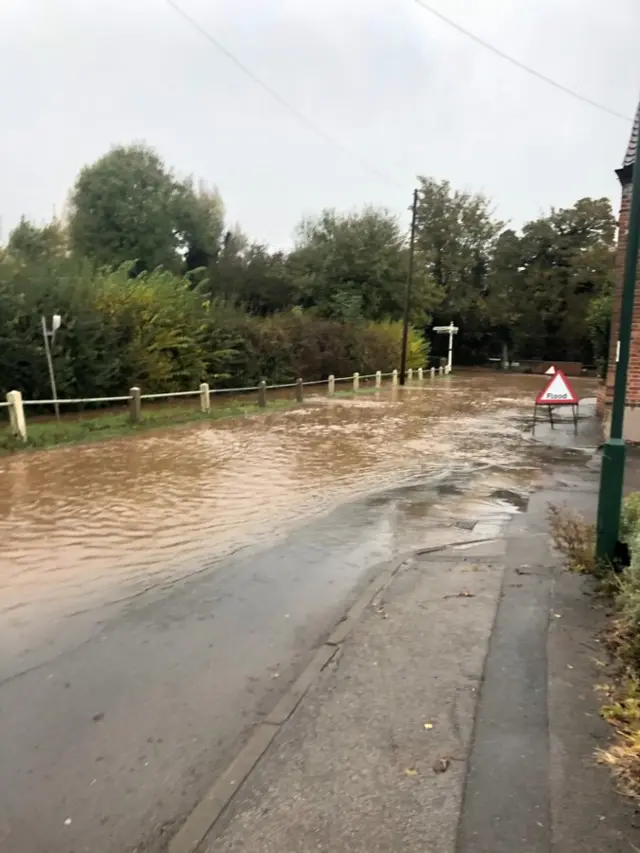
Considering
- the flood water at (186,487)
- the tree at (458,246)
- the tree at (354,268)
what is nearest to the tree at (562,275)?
the tree at (458,246)

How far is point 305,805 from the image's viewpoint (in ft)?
9.62

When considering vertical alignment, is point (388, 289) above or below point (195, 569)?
above

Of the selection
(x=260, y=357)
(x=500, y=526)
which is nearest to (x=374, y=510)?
(x=500, y=526)

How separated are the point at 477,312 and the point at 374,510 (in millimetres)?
54881

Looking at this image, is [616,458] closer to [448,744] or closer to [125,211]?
[448,744]

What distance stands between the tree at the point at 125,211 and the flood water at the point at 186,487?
25149mm

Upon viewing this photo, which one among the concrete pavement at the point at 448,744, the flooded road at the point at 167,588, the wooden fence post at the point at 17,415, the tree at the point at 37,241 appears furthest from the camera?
the tree at the point at 37,241

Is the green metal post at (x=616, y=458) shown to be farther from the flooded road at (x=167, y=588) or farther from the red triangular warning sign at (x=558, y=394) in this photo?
the red triangular warning sign at (x=558, y=394)

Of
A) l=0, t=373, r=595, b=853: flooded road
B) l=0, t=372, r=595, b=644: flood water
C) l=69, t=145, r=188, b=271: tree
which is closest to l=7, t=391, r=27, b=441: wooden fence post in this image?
l=0, t=373, r=595, b=853: flooded road

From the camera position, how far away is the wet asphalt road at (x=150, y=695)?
3.06 metres

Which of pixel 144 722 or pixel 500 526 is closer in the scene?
pixel 144 722

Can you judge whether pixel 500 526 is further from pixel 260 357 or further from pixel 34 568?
pixel 260 357

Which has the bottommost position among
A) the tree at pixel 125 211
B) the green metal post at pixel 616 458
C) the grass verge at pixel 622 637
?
the grass verge at pixel 622 637

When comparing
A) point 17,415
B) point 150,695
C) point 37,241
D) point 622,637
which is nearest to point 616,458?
point 622,637
